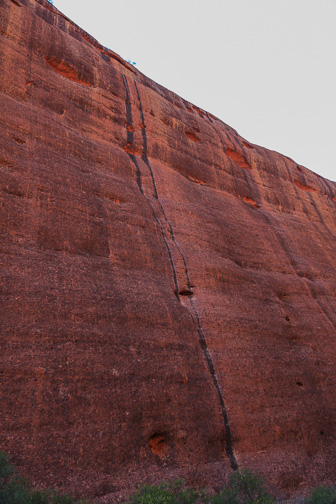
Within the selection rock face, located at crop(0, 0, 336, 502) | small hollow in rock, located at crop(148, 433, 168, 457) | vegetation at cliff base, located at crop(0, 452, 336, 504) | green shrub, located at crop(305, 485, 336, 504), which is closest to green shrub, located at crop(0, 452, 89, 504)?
vegetation at cliff base, located at crop(0, 452, 336, 504)

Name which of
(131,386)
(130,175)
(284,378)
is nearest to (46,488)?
(131,386)

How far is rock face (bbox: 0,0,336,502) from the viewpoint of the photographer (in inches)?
201

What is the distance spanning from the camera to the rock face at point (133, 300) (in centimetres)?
510


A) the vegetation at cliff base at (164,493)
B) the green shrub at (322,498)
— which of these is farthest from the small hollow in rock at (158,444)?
the green shrub at (322,498)

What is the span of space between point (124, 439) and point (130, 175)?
686 cm

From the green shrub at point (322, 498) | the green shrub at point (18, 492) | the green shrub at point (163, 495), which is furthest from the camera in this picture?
the green shrub at point (322, 498)

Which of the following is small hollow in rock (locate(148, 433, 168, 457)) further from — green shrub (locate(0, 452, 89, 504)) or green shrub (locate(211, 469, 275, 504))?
green shrub (locate(0, 452, 89, 504))

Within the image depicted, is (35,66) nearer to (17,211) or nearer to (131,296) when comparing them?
(17,211)

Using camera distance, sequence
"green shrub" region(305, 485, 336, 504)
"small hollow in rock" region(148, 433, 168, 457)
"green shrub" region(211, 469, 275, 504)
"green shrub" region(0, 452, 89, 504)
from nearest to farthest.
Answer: "green shrub" region(0, 452, 89, 504)
"green shrub" region(211, 469, 275, 504)
"green shrub" region(305, 485, 336, 504)
"small hollow in rock" region(148, 433, 168, 457)

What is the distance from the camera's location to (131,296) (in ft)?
22.8

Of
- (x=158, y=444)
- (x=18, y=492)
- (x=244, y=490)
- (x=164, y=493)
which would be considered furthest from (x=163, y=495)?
(x=18, y=492)

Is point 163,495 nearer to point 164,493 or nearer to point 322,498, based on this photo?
point 164,493

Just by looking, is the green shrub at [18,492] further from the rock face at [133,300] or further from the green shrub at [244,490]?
the green shrub at [244,490]

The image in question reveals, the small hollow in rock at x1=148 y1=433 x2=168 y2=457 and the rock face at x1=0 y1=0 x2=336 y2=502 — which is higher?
the rock face at x1=0 y1=0 x2=336 y2=502
